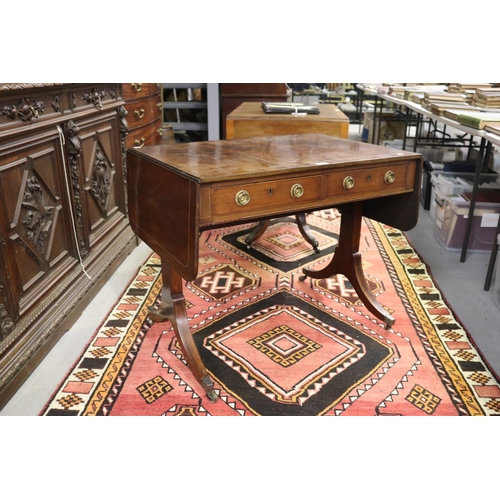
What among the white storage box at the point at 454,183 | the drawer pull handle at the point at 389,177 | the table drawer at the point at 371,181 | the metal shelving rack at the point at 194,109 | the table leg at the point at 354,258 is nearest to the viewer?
the table drawer at the point at 371,181

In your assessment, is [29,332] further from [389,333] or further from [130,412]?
[389,333]

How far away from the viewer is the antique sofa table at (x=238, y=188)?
145 centimetres

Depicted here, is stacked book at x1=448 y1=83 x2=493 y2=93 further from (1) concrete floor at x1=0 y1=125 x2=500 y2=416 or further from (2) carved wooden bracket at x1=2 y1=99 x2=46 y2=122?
(2) carved wooden bracket at x1=2 y1=99 x2=46 y2=122

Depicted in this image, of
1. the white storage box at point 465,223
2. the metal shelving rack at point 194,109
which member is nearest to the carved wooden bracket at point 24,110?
the white storage box at point 465,223

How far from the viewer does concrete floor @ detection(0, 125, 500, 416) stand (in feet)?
5.66

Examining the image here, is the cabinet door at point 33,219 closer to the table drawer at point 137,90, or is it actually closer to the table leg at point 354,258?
the table drawer at point 137,90

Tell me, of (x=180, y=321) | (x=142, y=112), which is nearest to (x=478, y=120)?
(x=180, y=321)

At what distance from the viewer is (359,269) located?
87.1 inches

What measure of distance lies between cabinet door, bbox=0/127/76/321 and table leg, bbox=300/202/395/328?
1247 millimetres

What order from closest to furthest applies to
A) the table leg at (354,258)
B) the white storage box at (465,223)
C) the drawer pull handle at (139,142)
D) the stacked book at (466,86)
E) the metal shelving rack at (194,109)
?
1. the table leg at (354,258)
2. the white storage box at (465,223)
3. the drawer pull handle at (139,142)
4. the stacked book at (466,86)
5. the metal shelving rack at (194,109)

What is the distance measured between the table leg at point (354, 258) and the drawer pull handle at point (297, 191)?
1.97ft

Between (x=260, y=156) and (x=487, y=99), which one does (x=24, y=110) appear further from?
(x=487, y=99)

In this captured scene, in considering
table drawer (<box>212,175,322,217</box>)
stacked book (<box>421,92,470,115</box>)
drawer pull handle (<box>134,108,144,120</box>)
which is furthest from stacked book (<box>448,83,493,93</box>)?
table drawer (<box>212,175,322,217</box>)

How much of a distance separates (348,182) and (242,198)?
0.43 m
